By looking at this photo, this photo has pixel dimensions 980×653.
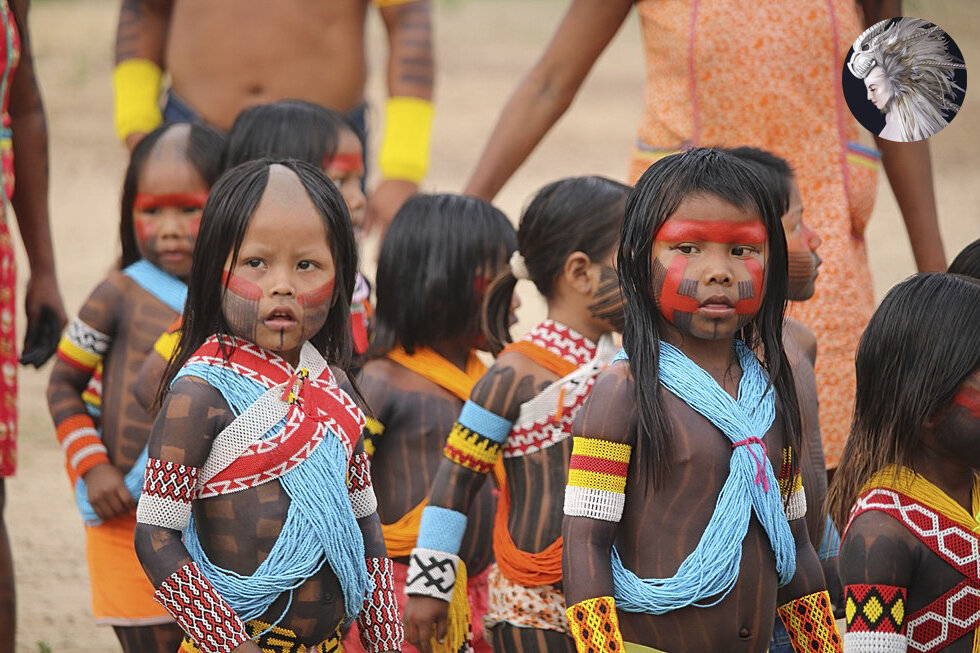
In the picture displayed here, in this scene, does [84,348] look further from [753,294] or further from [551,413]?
[753,294]

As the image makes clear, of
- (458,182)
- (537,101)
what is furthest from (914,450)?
(458,182)

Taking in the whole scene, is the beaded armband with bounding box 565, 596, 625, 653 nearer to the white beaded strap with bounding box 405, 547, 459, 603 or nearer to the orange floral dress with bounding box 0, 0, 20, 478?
the white beaded strap with bounding box 405, 547, 459, 603

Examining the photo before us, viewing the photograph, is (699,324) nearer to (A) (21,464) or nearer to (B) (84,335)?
(B) (84,335)

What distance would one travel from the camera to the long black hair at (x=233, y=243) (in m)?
3.03

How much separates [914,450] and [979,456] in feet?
0.41

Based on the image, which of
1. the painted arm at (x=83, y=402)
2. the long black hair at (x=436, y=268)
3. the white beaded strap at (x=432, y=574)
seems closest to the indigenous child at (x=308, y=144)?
the long black hair at (x=436, y=268)

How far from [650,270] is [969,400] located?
67 centimetres

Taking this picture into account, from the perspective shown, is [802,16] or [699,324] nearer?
[699,324]

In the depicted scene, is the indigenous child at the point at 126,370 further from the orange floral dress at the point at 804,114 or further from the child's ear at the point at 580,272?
the orange floral dress at the point at 804,114

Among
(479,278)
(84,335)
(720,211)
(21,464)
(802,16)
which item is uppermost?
(802,16)

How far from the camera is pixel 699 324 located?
279 cm

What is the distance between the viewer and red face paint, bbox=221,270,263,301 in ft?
9.74

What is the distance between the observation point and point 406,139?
5707 mm

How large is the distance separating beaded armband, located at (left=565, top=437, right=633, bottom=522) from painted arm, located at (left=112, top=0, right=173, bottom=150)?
11.5 feet
